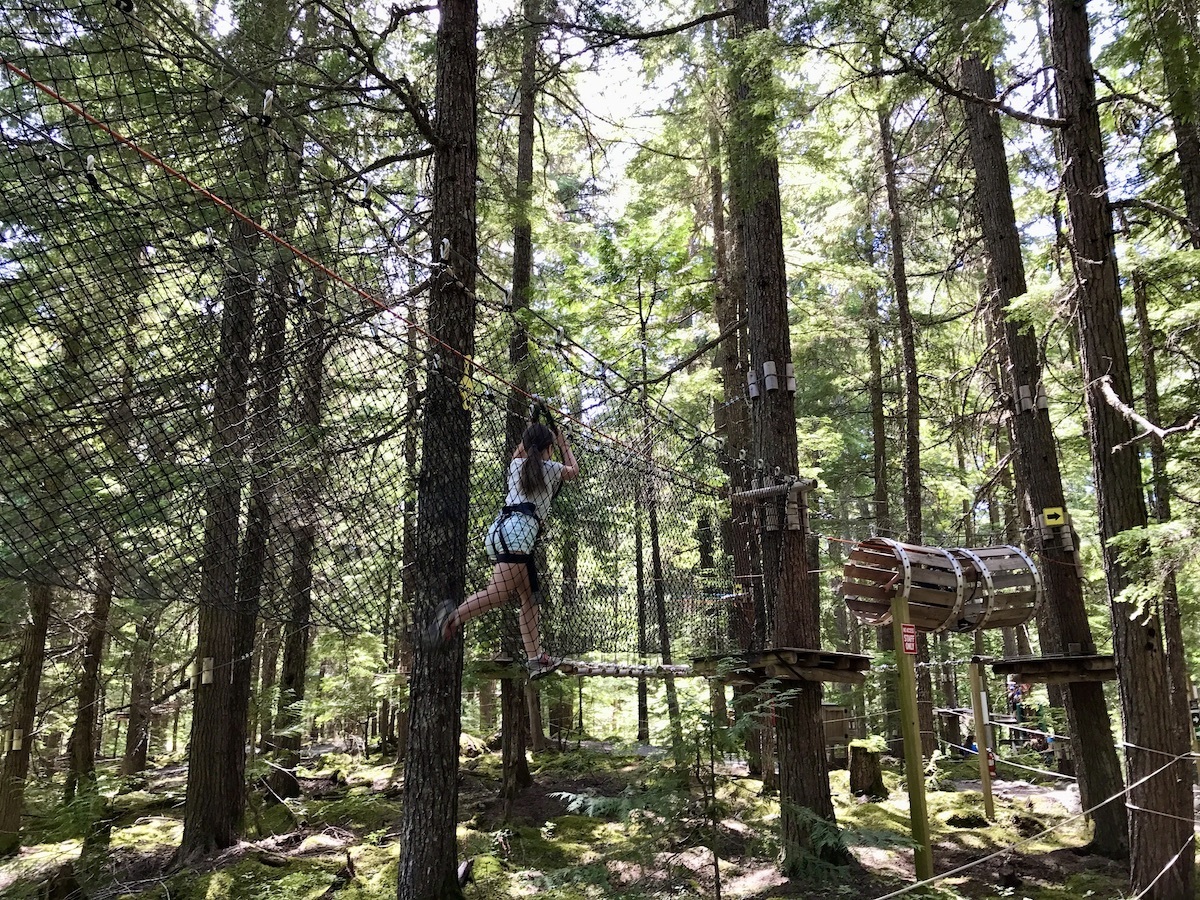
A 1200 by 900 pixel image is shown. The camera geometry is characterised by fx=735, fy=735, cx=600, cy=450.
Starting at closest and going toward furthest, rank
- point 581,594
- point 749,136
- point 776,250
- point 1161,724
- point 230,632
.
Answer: point 1161,724 → point 581,594 → point 749,136 → point 776,250 → point 230,632

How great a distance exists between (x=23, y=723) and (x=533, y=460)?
626cm

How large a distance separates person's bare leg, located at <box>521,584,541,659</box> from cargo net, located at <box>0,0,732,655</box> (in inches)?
11.9

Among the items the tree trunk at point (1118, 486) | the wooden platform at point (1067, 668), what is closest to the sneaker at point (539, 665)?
the tree trunk at point (1118, 486)

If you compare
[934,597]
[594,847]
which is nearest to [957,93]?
[934,597]

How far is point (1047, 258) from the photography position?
5.68 metres

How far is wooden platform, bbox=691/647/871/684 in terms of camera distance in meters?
4.24

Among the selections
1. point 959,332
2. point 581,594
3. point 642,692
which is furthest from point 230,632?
point 959,332

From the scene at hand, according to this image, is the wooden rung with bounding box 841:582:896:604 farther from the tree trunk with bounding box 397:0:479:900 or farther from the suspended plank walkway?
the tree trunk with bounding box 397:0:479:900

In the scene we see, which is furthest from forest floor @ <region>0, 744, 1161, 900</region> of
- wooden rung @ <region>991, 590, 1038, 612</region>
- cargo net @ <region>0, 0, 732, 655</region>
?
wooden rung @ <region>991, 590, 1038, 612</region>

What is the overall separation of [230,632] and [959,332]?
9307 mm

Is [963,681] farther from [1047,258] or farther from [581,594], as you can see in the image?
[581,594]

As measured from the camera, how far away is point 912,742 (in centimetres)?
417

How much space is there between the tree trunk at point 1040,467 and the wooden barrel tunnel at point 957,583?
1.34 metres

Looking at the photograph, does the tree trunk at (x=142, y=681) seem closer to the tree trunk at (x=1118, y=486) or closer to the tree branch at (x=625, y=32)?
the tree branch at (x=625, y=32)
